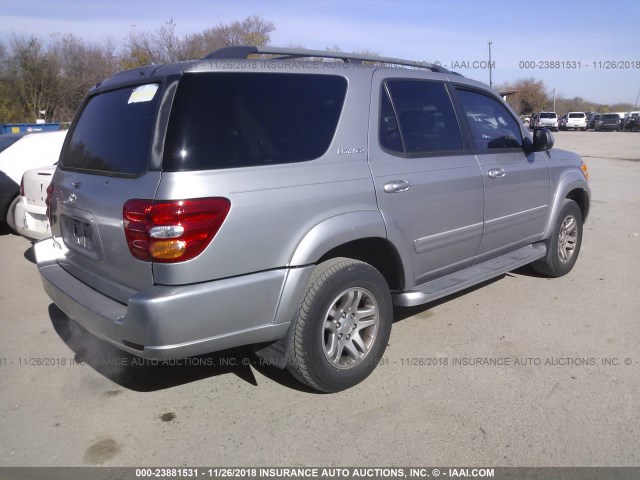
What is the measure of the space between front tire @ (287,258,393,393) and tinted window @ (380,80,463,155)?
0.91 meters

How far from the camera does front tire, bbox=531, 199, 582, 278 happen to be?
17.2 feet

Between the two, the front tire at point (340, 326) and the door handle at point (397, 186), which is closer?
the front tire at point (340, 326)

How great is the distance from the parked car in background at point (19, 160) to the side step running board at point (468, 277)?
6182 mm

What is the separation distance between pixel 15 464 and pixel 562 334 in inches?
144

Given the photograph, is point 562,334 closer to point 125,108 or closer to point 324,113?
point 324,113

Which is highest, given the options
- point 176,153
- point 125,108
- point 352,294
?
point 125,108

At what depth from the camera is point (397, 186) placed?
Answer: 346 centimetres

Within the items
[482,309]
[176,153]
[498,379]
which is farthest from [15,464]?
[482,309]

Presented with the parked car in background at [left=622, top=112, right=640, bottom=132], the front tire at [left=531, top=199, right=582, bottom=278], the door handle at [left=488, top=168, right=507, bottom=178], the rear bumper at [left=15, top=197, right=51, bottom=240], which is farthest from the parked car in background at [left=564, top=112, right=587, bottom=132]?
the rear bumper at [left=15, top=197, right=51, bottom=240]

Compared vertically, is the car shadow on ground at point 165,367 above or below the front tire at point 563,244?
below

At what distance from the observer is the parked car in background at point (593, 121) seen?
49.2m

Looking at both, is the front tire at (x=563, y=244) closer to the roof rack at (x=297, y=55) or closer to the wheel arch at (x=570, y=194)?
the wheel arch at (x=570, y=194)

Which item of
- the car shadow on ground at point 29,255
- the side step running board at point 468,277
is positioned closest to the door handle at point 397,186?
the side step running board at point 468,277

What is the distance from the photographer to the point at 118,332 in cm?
276
